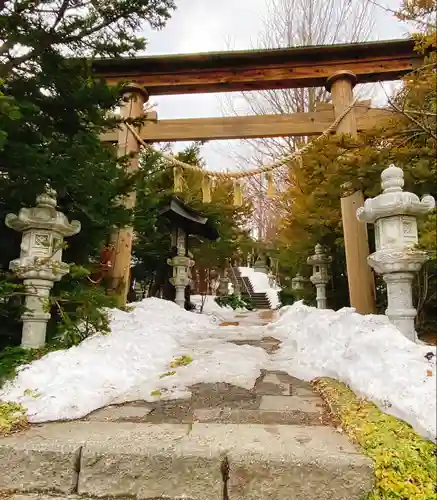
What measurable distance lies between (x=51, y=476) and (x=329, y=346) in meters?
2.53

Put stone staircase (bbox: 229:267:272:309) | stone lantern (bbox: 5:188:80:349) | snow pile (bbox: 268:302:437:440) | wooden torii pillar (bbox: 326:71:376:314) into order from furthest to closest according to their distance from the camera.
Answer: stone staircase (bbox: 229:267:272:309) < wooden torii pillar (bbox: 326:71:376:314) < stone lantern (bbox: 5:188:80:349) < snow pile (bbox: 268:302:437:440)

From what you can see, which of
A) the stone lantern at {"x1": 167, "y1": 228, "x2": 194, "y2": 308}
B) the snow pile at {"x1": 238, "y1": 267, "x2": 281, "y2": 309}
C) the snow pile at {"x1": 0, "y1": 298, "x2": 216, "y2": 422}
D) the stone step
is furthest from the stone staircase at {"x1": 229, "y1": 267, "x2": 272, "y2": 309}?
the stone step

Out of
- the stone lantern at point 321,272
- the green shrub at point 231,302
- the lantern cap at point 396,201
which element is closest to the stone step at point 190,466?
the lantern cap at point 396,201

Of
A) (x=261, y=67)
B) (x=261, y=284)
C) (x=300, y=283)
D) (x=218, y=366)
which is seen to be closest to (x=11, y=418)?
(x=218, y=366)

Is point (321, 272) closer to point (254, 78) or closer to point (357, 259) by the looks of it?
point (357, 259)

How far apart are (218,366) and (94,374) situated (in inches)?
44.8

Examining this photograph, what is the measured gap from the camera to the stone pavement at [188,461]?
172 centimetres

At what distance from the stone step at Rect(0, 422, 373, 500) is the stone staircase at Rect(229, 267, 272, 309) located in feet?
46.9

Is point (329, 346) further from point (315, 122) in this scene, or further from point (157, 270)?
point (157, 270)

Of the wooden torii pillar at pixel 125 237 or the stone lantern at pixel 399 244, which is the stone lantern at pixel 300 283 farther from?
the stone lantern at pixel 399 244

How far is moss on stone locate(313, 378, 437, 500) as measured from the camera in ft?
5.35

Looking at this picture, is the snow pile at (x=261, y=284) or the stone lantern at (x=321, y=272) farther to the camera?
the snow pile at (x=261, y=284)

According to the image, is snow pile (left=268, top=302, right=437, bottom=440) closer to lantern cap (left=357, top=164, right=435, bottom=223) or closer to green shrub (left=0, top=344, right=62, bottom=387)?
lantern cap (left=357, top=164, right=435, bottom=223)

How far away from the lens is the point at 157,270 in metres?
10.0
